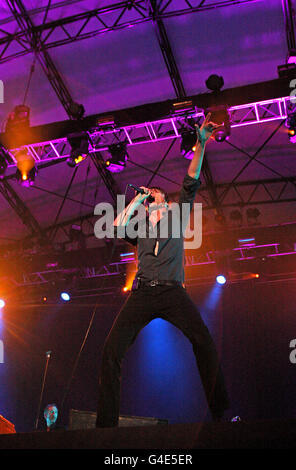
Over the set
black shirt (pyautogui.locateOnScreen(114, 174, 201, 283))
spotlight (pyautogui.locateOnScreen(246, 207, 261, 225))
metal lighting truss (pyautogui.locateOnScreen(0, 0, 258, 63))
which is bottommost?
black shirt (pyautogui.locateOnScreen(114, 174, 201, 283))

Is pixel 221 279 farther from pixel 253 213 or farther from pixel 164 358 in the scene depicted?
pixel 164 358

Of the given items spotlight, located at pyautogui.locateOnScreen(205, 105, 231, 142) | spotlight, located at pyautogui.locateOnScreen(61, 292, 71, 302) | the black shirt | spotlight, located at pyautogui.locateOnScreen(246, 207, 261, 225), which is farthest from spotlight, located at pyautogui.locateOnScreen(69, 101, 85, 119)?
spotlight, located at pyautogui.locateOnScreen(61, 292, 71, 302)

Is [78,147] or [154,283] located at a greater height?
[78,147]

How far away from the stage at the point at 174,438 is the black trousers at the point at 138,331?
66 cm

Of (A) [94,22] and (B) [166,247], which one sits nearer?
(B) [166,247]

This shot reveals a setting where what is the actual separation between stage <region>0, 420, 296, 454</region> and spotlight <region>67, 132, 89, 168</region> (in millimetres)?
5613

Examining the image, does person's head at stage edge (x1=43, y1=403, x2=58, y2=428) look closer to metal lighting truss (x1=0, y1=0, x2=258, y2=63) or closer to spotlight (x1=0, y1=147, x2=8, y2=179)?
spotlight (x1=0, y1=147, x2=8, y2=179)

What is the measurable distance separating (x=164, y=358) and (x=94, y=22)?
683 centimetres

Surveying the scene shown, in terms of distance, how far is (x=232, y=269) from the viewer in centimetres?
1012

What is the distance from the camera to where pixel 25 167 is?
781cm

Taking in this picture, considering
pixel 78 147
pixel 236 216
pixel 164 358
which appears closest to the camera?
pixel 78 147

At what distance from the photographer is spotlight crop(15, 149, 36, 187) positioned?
775 cm

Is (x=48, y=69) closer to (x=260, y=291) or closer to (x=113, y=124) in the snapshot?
(x=113, y=124)

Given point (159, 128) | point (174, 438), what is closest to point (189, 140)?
point (159, 128)
